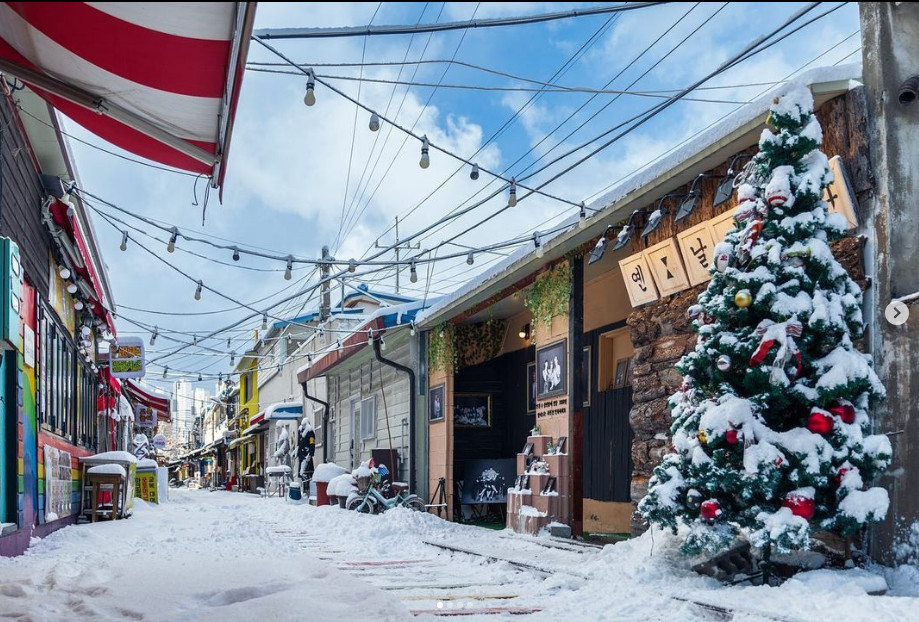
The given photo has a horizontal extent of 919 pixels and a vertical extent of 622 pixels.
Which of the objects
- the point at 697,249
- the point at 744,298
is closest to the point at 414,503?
the point at 697,249

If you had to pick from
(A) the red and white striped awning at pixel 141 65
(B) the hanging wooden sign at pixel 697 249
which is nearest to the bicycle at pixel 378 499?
(B) the hanging wooden sign at pixel 697 249

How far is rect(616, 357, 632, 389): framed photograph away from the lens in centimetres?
1284

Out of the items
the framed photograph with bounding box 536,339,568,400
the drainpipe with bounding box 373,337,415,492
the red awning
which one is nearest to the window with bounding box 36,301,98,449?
the drainpipe with bounding box 373,337,415,492

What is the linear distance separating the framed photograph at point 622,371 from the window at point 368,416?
29.1 feet

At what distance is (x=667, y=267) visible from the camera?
348 inches

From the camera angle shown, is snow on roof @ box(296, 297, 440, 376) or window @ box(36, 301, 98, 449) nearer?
window @ box(36, 301, 98, 449)

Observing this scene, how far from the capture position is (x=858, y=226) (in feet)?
21.2

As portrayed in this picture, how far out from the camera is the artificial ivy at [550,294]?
11672 millimetres

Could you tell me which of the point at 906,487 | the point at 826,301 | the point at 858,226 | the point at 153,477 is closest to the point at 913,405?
the point at 906,487

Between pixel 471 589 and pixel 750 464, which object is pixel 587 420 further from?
pixel 750 464

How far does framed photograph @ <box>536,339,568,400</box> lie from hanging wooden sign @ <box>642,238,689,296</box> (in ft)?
8.91

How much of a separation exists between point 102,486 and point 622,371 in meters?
9.05

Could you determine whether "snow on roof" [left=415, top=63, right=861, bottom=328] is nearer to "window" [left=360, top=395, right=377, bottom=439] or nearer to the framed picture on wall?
the framed picture on wall

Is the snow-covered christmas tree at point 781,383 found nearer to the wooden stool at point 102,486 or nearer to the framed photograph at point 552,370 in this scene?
the framed photograph at point 552,370
